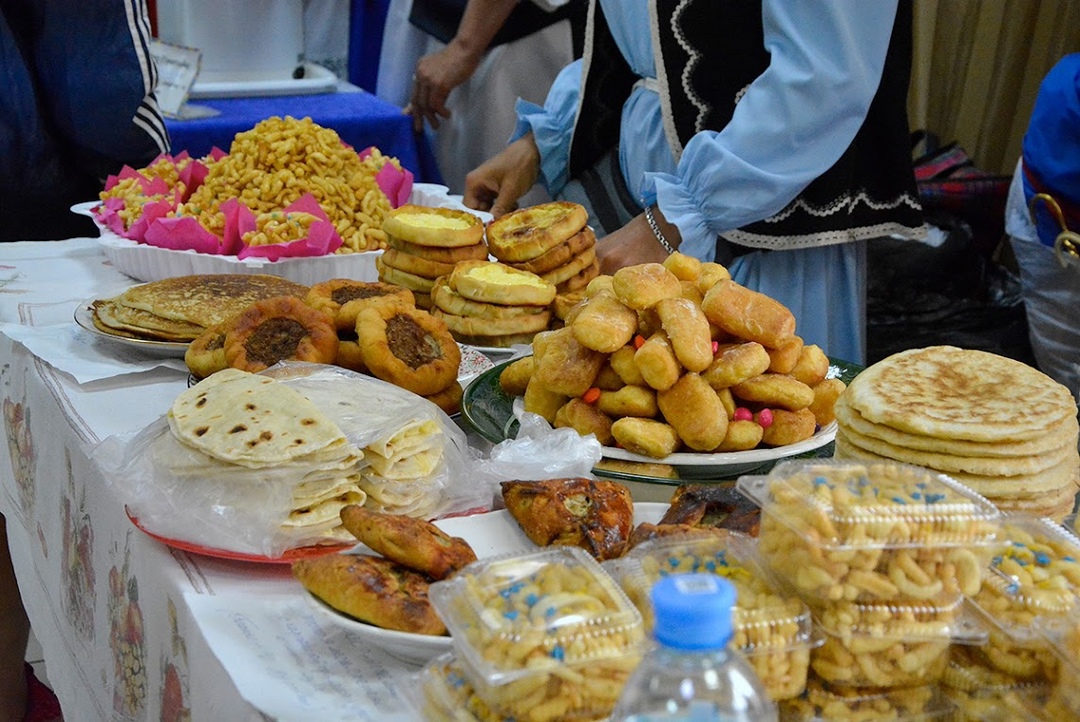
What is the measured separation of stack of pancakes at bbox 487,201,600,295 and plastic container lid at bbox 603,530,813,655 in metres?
1.03

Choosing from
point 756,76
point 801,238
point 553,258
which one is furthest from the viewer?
point 801,238

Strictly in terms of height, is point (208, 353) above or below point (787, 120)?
below

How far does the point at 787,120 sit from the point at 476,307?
0.76 meters

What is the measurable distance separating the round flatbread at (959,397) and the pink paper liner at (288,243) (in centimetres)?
129

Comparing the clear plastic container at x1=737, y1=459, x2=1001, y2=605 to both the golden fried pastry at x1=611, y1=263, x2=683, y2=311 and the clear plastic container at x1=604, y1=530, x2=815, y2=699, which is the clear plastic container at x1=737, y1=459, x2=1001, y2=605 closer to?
the clear plastic container at x1=604, y1=530, x2=815, y2=699

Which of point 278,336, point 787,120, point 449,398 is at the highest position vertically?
point 787,120

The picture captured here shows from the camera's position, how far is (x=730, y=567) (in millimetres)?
909

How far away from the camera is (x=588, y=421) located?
55.5 inches

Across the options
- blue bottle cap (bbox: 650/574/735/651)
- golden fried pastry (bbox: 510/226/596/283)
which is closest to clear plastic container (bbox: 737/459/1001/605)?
blue bottle cap (bbox: 650/574/735/651)

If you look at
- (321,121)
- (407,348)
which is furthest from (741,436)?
(321,121)

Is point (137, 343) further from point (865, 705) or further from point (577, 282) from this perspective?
point (865, 705)

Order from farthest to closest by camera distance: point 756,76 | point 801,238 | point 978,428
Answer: point 801,238, point 756,76, point 978,428

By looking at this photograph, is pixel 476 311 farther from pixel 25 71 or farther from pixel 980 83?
pixel 980 83

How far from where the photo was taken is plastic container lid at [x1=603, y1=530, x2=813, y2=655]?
822mm
